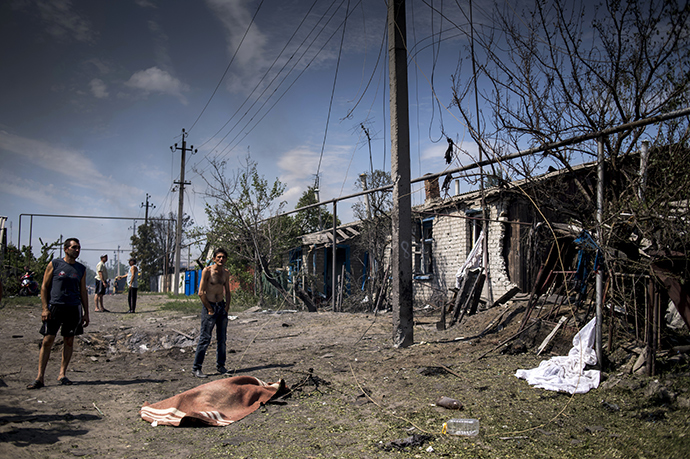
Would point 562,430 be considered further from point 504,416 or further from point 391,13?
point 391,13

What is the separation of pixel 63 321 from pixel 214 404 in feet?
8.05

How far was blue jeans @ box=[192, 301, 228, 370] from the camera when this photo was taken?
570cm

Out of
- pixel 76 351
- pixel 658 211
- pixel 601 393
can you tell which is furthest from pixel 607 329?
pixel 76 351

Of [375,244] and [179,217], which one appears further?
[179,217]

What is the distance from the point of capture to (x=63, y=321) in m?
5.12

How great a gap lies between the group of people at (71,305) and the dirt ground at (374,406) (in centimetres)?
31

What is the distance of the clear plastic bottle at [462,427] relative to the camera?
3275 millimetres

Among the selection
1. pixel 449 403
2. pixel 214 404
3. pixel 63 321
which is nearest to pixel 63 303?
pixel 63 321

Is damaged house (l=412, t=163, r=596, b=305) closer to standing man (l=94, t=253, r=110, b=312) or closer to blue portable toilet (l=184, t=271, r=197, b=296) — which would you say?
standing man (l=94, t=253, r=110, b=312)

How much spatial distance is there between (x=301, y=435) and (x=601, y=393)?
9.12ft

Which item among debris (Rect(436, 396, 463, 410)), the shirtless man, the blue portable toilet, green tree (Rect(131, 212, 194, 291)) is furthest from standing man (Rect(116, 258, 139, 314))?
green tree (Rect(131, 212, 194, 291))

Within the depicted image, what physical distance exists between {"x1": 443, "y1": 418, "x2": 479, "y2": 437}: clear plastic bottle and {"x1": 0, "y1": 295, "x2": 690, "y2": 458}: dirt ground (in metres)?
0.09

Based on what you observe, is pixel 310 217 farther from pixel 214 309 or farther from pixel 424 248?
pixel 214 309

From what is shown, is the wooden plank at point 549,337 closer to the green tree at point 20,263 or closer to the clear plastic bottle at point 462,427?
the clear plastic bottle at point 462,427
